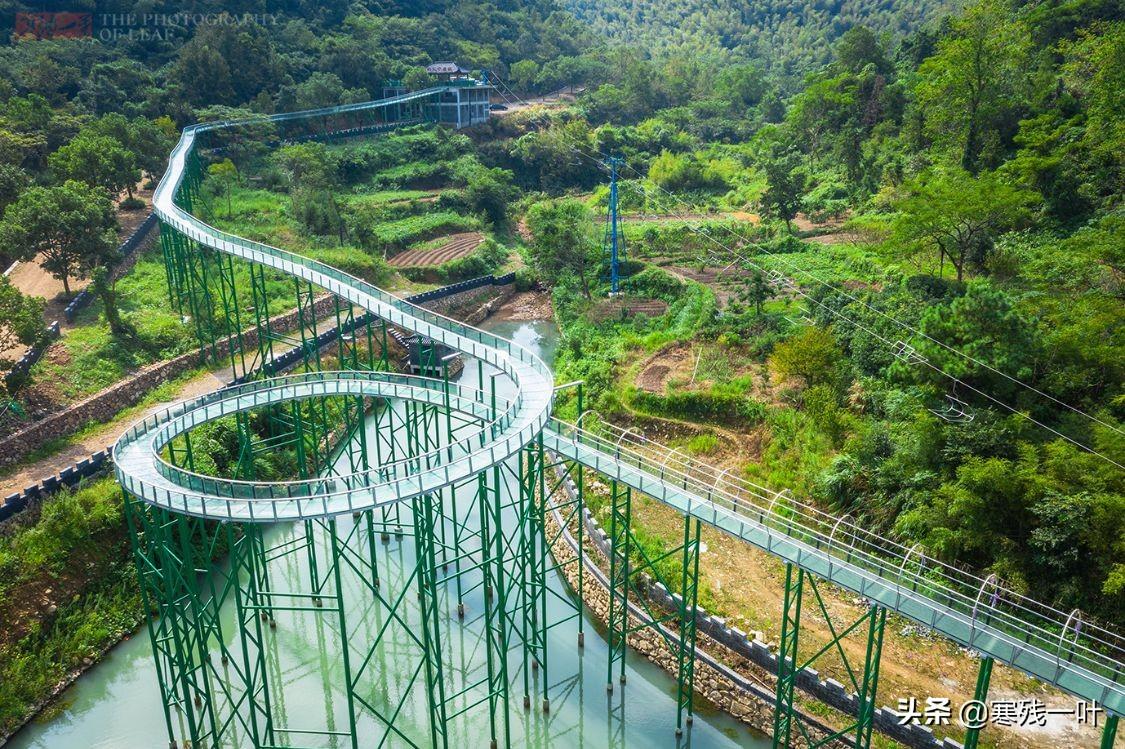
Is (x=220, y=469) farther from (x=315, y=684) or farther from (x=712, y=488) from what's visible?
(x=712, y=488)

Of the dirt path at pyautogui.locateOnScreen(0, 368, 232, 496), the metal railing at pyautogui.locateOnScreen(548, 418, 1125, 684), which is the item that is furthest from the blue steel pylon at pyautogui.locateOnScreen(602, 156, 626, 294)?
the metal railing at pyautogui.locateOnScreen(548, 418, 1125, 684)

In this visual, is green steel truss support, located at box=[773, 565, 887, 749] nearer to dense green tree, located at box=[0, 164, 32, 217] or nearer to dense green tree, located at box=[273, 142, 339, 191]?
dense green tree, located at box=[0, 164, 32, 217]

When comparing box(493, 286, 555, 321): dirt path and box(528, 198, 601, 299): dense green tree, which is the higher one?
box(528, 198, 601, 299): dense green tree

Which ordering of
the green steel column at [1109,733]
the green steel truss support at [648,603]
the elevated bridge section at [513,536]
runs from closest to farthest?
the green steel column at [1109,733], the elevated bridge section at [513,536], the green steel truss support at [648,603]

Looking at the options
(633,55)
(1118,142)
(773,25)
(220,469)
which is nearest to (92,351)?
(220,469)

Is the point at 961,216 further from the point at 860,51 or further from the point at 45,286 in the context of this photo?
the point at 45,286

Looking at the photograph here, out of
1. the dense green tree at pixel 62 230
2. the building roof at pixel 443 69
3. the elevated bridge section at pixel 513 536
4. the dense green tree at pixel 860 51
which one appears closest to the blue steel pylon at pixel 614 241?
the elevated bridge section at pixel 513 536

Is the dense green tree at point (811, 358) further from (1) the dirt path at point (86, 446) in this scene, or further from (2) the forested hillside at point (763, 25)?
(2) the forested hillside at point (763, 25)
